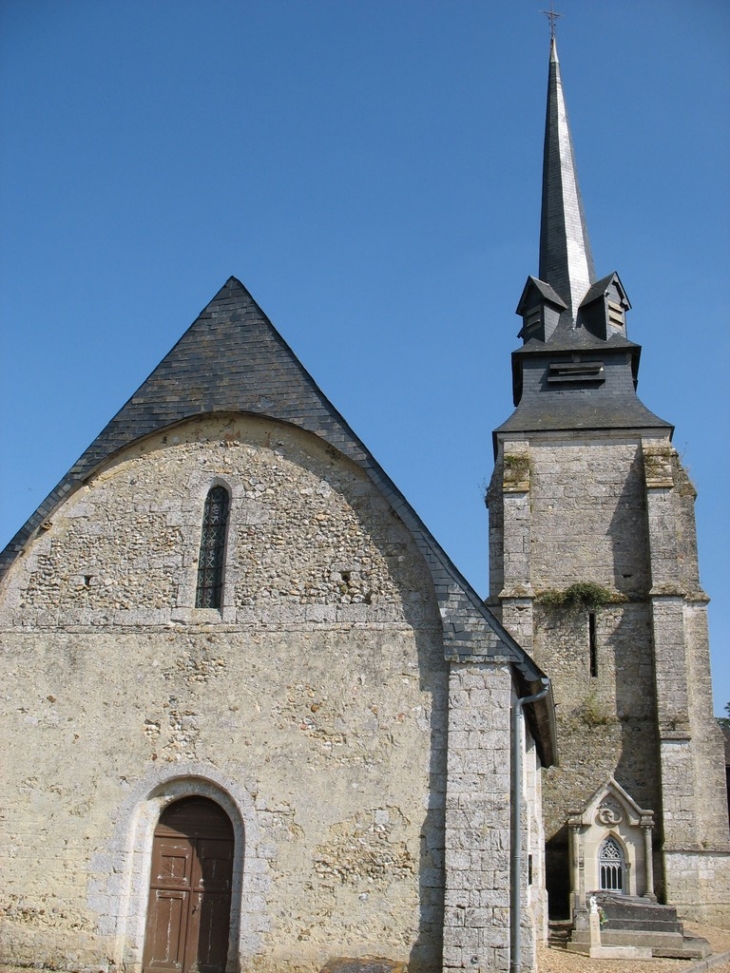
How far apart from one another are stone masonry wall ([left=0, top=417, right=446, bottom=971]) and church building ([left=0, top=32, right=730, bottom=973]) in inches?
0.9

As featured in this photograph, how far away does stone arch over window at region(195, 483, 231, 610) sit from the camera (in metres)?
10.3

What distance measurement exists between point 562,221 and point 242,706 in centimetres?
2200

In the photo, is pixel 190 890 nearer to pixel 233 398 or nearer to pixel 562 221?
pixel 233 398

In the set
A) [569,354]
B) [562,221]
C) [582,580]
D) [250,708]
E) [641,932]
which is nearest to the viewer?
[250,708]

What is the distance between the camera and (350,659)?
9.60 metres

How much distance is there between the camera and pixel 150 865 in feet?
30.9

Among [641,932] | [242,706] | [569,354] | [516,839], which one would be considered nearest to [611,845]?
[641,932]

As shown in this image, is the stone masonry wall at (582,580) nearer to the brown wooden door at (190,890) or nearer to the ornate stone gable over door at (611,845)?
the ornate stone gable over door at (611,845)

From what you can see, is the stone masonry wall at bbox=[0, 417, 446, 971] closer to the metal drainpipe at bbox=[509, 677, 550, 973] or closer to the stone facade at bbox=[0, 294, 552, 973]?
the stone facade at bbox=[0, 294, 552, 973]

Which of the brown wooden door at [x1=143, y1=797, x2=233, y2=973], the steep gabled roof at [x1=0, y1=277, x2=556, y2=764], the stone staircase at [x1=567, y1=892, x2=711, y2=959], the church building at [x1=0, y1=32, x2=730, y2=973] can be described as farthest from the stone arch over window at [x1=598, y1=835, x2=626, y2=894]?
the brown wooden door at [x1=143, y1=797, x2=233, y2=973]

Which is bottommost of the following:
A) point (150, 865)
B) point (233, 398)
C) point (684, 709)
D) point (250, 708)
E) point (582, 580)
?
point (150, 865)

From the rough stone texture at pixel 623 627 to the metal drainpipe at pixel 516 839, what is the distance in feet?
37.7

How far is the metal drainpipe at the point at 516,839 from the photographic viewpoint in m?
8.41

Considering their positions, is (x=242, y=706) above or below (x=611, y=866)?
above
